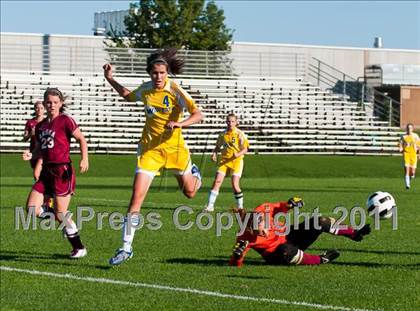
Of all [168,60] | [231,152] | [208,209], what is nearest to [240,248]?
[168,60]

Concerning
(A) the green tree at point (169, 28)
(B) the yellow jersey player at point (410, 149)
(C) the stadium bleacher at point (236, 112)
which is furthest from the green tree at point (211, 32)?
(B) the yellow jersey player at point (410, 149)

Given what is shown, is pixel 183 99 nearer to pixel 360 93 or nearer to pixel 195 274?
pixel 195 274

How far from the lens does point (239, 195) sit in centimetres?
1909

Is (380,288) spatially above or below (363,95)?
below

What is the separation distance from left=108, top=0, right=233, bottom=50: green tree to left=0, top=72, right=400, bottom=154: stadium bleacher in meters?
12.6

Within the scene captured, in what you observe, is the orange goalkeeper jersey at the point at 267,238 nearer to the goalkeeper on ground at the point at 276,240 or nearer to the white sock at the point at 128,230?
the goalkeeper on ground at the point at 276,240

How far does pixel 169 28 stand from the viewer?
60312 mm

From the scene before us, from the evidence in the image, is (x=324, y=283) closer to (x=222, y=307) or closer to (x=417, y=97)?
(x=222, y=307)

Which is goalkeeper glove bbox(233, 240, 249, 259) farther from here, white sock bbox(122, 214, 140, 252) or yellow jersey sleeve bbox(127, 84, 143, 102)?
yellow jersey sleeve bbox(127, 84, 143, 102)

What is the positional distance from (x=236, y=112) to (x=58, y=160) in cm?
3420

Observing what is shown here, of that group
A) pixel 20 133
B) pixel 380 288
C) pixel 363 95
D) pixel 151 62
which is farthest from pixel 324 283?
pixel 363 95

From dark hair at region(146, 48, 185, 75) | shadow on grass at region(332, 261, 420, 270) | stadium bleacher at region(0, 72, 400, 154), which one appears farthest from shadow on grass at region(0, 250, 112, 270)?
stadium bleacher at region(0, 72, 400, 154)

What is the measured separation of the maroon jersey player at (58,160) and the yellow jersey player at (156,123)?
0.85 meters

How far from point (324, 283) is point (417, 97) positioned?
4083cm
